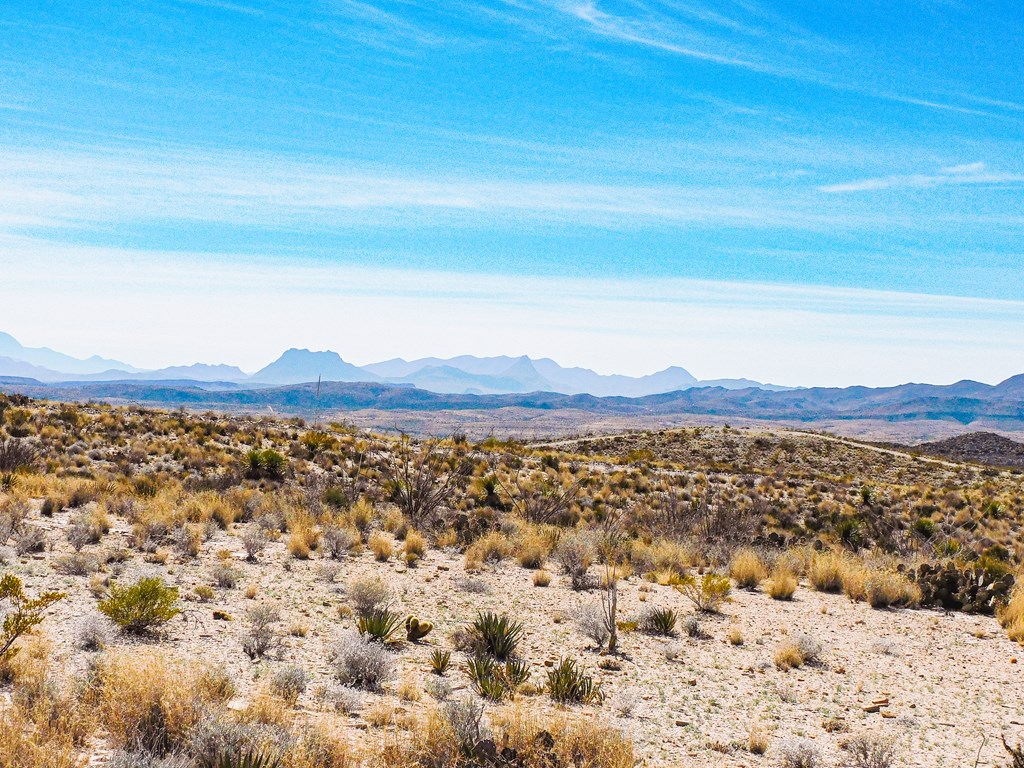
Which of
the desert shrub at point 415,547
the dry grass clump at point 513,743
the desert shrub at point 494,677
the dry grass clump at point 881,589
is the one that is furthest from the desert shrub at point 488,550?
the dry grass clump at point 513,743

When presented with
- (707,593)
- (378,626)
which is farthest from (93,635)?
(707,593)

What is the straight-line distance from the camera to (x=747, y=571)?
13.5m

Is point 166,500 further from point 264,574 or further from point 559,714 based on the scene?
point 559,714

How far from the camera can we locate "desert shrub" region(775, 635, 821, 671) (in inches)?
351

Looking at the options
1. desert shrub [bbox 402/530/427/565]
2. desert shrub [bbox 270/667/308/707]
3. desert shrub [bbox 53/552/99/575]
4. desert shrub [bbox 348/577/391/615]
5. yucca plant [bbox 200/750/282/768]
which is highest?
yucca plant [bbox 200/750/282/768]

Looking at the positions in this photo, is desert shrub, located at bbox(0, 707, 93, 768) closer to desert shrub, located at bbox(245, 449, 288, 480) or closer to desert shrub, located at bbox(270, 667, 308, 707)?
desert shrub, located at bbox(270, 667, 308, 707)

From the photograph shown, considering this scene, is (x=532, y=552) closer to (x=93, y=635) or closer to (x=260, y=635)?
(x=260, y=635)

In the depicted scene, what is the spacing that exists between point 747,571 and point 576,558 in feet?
10.4

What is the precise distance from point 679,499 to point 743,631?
1650cm

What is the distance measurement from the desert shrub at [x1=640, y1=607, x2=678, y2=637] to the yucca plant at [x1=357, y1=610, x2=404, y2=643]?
138 inches

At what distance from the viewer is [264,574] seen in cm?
1112

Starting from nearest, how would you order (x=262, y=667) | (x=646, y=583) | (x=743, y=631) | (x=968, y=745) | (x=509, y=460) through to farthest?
1. (x=968, y=745)
2. (x=262, y=667)
3. (x=743, y=631)
4. (x=646, y=583)
5. (x=509, y=460)

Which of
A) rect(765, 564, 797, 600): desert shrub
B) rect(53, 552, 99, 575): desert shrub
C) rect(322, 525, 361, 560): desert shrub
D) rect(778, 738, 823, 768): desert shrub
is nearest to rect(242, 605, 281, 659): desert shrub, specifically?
rect(53, 552, 99, 575): desert shrub

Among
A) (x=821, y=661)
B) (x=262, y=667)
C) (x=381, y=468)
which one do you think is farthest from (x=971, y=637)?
(x=381, y=468)
